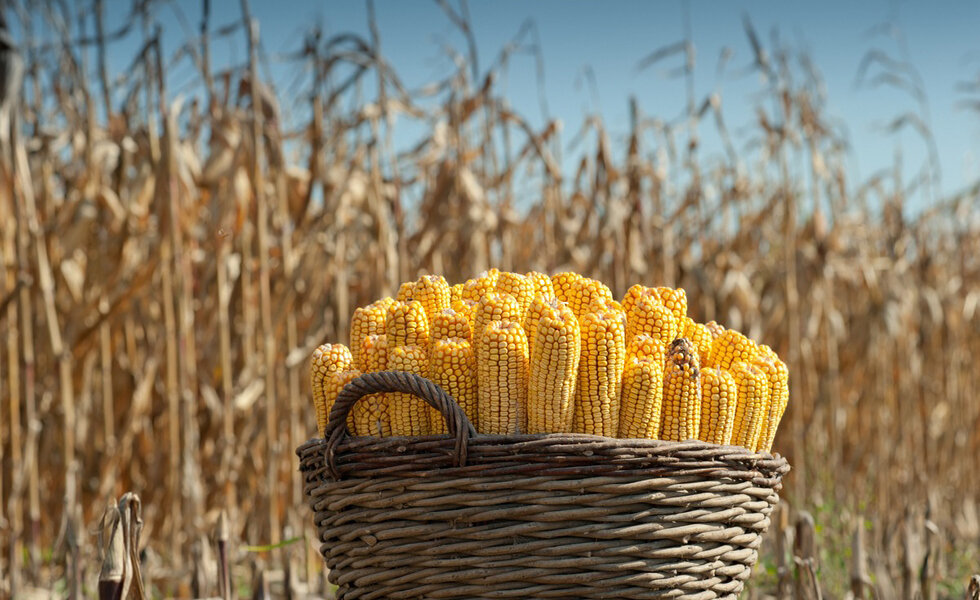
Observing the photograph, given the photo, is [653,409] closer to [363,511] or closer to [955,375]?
[363,511]

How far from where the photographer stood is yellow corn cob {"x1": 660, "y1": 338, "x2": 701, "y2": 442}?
1381mm

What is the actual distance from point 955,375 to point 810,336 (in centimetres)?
165

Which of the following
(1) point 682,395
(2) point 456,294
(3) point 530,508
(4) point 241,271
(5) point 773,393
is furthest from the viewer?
(4) point 241,271

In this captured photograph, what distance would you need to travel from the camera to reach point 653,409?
1.37 m

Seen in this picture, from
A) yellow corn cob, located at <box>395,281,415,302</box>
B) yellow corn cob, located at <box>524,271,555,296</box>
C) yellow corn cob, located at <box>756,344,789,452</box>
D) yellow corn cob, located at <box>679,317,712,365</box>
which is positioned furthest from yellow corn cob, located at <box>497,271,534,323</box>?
yellow corn cob, located at <box>756,344,789,452</box>

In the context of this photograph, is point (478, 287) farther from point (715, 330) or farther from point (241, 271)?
point (241, 271)

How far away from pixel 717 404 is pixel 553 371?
25cm

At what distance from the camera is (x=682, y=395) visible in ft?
4.55

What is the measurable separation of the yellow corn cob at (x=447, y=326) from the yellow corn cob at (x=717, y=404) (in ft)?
1.12

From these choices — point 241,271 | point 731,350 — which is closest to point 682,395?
point 731,350

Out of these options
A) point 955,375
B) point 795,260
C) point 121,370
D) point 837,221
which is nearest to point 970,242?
point 955,375

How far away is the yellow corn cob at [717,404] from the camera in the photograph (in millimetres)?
1400

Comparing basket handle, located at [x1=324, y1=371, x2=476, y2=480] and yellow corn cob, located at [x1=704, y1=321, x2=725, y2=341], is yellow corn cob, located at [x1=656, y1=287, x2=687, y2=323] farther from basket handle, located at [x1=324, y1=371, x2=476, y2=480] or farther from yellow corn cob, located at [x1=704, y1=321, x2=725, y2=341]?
basket handle, located at [x1=324, y1=371, x2=476, y2=480]

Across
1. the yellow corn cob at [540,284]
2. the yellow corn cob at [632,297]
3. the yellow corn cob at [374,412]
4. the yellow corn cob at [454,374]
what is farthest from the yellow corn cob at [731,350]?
the yellow corn cob at [374,412]
